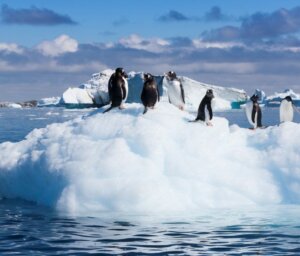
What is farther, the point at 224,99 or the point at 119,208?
the point at 224,99

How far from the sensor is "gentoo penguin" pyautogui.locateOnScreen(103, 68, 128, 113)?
52.7ft

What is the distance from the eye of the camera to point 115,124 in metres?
14.7

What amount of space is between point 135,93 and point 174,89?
62.0 m

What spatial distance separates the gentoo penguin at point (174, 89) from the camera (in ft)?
59.9

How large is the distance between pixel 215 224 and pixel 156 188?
1.62 m

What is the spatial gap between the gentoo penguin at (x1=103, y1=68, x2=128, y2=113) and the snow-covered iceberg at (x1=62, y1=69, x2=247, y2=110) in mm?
44721

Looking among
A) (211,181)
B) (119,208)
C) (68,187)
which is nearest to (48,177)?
(68,187)

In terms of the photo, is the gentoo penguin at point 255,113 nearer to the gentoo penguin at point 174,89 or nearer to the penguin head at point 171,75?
the gentoo penguin at point 174,89

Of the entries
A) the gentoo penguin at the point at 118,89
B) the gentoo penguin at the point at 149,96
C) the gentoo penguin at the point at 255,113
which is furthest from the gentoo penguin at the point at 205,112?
the gentoo penguin at the point at 255,113

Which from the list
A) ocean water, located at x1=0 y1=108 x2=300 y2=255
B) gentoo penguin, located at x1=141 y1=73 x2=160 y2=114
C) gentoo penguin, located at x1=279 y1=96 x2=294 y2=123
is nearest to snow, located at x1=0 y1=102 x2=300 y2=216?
gentoo penguin, located at x1=141 y1=73 x2=160 y2=114

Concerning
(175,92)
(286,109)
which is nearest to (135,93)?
(286,109)

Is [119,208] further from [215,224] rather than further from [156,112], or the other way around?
[156,112]

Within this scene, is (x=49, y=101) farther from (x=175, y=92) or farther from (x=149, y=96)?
(x=149, y=96)

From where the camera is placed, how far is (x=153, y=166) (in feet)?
44.0
